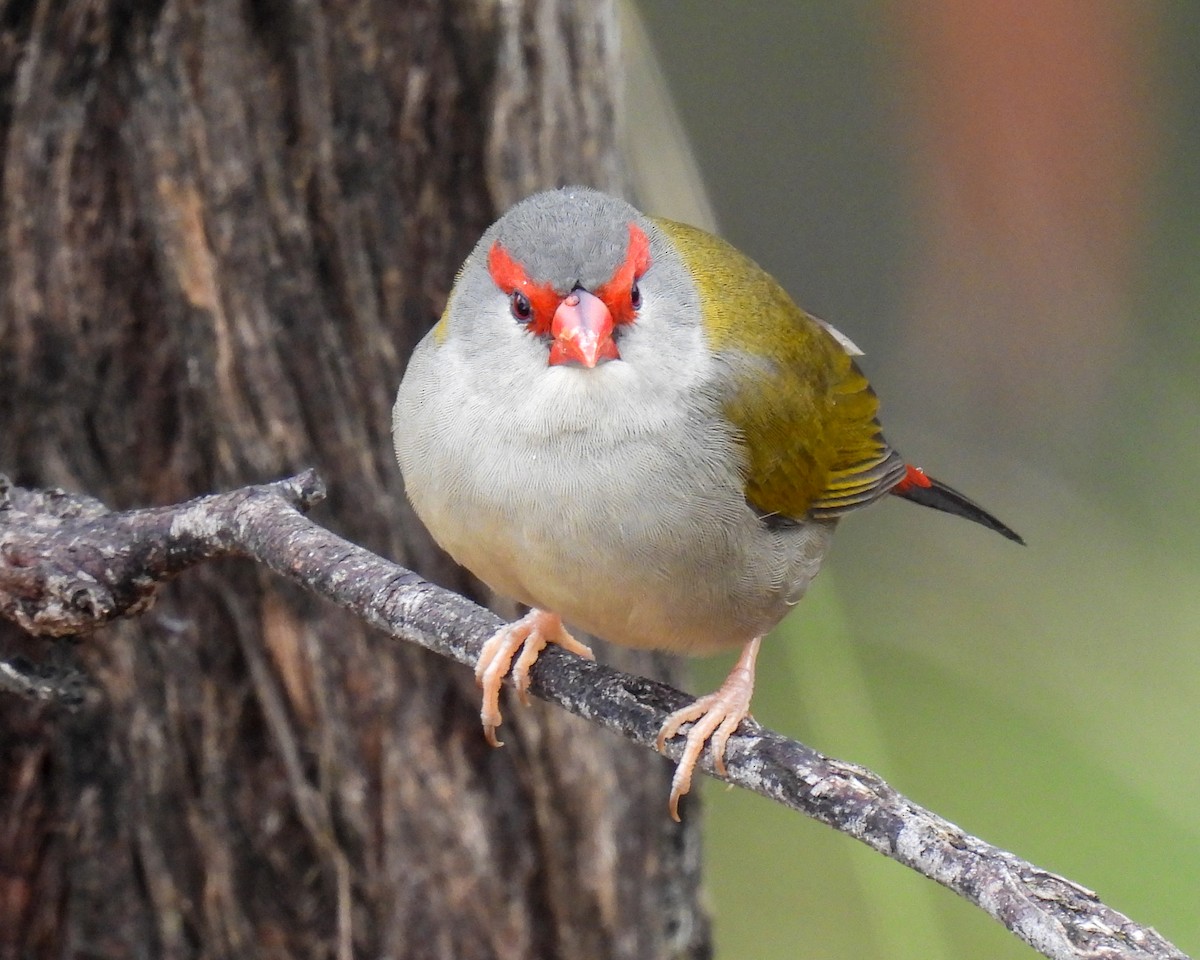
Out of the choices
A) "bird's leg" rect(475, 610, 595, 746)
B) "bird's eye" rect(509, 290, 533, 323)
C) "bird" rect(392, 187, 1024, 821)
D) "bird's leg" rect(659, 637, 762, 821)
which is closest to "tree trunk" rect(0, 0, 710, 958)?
"bird's leg" rect(475, 610, 595, 746)

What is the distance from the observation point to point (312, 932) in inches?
120

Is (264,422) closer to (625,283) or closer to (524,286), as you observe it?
(524,286)

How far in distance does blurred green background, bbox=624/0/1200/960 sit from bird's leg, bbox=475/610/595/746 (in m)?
0.88

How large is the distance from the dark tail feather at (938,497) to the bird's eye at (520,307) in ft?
3.77

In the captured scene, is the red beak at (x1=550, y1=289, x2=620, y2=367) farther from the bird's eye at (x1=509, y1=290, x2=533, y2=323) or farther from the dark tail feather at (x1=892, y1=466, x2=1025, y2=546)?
the dark tail feather at (x1=892, y1=466, x2=1025, y2=546)

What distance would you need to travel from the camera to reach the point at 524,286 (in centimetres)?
230

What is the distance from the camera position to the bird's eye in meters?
2.30

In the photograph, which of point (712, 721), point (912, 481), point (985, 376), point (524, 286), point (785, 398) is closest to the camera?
point (524, 286)

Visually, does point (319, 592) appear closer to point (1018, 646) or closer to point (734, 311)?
point (734, 311)

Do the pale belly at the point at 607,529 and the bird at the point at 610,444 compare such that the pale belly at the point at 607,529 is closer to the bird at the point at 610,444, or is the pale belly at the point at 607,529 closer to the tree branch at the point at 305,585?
the bird at the point at 610,444

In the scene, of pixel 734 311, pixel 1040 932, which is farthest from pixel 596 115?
pixel 1040 932

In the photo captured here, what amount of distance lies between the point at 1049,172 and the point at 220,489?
2.56 meters

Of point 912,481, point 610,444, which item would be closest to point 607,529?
point 610,444

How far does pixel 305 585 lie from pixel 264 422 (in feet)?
2.69
